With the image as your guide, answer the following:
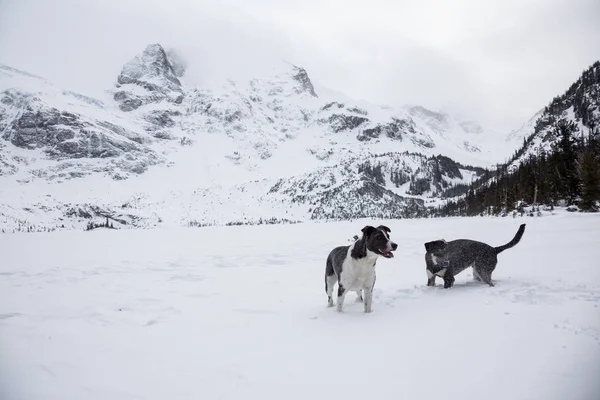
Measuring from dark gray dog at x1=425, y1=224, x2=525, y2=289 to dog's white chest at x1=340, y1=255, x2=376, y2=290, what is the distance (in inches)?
96.6

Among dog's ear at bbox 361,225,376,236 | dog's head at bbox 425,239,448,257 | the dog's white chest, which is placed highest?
dog's ear at bbox 361,225,376,236

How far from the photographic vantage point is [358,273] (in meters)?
6.82

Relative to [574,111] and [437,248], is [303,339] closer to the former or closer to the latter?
[437,248]

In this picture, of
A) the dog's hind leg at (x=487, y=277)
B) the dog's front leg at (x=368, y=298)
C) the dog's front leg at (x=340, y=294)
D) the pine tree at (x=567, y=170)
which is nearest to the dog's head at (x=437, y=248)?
the dog's hind leg at (x=487, y=277)

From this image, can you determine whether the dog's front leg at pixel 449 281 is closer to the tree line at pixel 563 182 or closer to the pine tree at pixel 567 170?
the tree line at pixel 563 182

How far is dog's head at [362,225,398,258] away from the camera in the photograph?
6.38m

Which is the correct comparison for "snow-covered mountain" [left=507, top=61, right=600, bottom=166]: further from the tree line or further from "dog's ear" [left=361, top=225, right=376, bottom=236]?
"dog's ear" [left=361, top=225, right=376, bottom=236]

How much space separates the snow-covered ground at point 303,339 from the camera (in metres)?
3.79

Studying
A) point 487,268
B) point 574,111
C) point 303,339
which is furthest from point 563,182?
point 574,111

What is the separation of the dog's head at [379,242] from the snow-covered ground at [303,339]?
129 cm

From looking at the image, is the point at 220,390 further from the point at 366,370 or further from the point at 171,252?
the point at 171,252

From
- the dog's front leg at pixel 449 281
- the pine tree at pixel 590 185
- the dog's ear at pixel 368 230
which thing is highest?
the pine tree at pixel 590 185

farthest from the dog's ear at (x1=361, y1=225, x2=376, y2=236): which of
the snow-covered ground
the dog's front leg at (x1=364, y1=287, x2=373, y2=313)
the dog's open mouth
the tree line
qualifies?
the tree line

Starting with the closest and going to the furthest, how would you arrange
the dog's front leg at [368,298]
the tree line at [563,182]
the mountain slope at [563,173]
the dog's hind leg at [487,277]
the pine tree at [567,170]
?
the dog's front leg at [368,298] → the dog's hind leg at [487,277] → the tree line at [563,182] → the mountain slope at [563,173] → the pine tree at [567,170]
